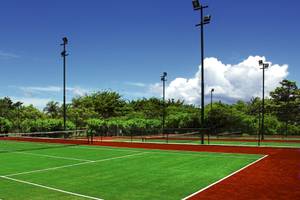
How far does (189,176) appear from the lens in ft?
43.4

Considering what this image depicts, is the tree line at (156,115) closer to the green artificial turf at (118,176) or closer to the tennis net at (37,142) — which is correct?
→ the tennis net at (37,142)

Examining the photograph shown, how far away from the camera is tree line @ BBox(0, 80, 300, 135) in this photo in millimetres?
48344

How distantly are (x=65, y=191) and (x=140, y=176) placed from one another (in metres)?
3.43

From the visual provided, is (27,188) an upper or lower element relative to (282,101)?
lower

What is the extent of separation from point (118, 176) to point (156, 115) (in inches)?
2412

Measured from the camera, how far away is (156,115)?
7462cm

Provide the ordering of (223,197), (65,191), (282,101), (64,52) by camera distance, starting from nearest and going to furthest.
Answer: (223,197)
(65,191)
(64,52)
(282,101)

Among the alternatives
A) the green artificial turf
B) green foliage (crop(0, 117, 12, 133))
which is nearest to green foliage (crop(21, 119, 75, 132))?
green foliage (crop(0, 117, 12, 133))


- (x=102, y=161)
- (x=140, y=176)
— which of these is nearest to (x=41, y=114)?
(x=102, y=161)

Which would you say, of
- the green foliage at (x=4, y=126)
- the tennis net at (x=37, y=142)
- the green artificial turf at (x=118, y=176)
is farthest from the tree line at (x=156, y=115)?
the green artificial turf at (x=118, y=176)

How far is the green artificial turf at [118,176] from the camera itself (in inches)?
408

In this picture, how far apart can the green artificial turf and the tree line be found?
26.9 metres

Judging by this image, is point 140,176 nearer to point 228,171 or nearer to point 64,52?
point 228,171

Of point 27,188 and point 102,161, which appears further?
point 102,161
